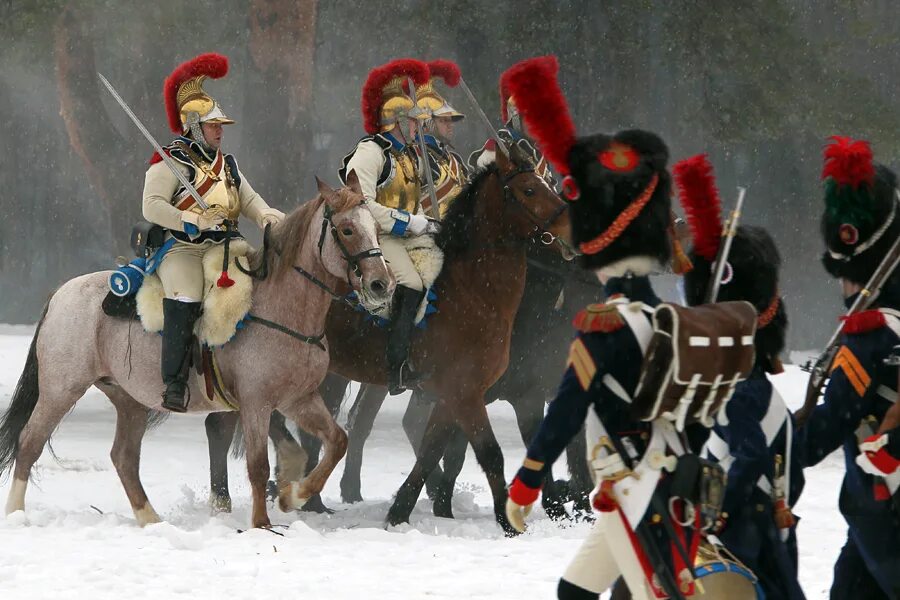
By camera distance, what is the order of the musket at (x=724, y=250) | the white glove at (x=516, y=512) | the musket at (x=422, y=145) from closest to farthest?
the white glove at (x=516, y=512) < the musket at (x=724, y=250) < the musket at (x=422, y=145)

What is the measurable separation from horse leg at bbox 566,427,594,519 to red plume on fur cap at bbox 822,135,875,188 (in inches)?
180

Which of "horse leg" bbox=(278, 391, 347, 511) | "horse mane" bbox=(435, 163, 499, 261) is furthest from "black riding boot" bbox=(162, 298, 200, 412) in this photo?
"horse mane" bbox=(435, 163, 499, 261)

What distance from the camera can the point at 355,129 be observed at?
78.9 feet

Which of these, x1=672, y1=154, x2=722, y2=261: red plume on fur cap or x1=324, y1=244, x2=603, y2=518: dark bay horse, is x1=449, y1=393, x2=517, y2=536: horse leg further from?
x1=672, y1=154, x2=722, y2=261: red plume on fur cap

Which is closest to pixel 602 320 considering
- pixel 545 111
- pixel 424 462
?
pixel 545 111

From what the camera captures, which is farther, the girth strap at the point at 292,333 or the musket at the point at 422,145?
the musket at the point at 422,145

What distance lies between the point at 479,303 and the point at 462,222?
55cm

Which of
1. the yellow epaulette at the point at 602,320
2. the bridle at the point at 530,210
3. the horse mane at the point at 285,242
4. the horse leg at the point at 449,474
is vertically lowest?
the horse leg at the point at 449,474

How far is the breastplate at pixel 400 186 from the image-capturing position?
29.3 feet

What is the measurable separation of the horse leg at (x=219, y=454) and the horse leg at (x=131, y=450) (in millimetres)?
532

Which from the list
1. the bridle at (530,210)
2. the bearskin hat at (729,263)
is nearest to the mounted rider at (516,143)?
the bridle at (530,210)

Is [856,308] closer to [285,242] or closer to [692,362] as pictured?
[692,362]

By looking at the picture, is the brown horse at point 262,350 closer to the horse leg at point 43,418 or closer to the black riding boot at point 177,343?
the horse leg at point 43,418

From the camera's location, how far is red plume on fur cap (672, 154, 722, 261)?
15.4 ft
